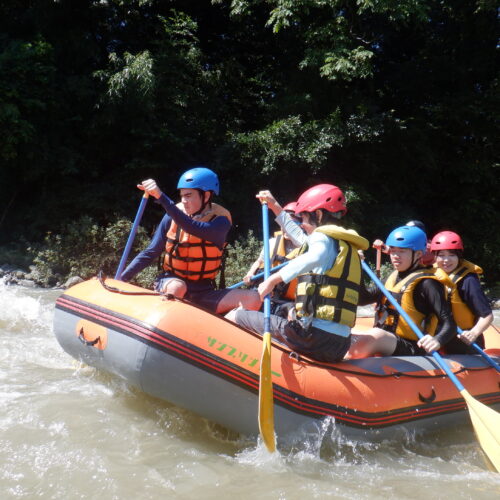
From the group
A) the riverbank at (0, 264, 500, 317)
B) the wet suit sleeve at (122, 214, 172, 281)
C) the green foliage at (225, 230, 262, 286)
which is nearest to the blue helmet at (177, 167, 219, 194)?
the wet suit sleeve at (122, 214, 172, 281)

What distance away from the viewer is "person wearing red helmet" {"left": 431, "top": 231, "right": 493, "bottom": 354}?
138 inches

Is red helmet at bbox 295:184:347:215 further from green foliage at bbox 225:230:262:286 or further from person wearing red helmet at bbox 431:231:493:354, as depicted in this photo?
green foliage at bbox 225:230:262:286

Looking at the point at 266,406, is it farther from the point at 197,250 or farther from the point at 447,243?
the point at 447,243

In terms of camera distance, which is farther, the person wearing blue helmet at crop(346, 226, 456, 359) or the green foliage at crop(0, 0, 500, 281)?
the green foliage at crop(0, 0, 500, 281)

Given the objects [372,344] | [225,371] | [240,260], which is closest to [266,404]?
[225,371]

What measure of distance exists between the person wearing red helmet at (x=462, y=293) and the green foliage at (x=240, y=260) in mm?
4497

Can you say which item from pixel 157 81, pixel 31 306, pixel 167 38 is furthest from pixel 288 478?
pixel 167 38

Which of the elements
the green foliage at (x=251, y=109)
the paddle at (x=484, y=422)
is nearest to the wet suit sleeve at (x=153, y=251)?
the paddle at (x=484, y=422)

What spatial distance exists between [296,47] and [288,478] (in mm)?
9275

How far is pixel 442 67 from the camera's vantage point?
35.8 ft

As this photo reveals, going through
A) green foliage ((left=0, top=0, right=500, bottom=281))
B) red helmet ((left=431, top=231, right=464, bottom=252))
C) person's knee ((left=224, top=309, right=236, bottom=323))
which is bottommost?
person's knee ((left=224, top=309, right=236, bottom=323))

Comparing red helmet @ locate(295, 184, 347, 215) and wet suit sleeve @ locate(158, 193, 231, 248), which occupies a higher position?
red helmet @ locate(295, 184, 347, 215)

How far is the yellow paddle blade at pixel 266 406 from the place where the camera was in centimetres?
245

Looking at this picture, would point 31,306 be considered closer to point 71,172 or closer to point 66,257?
point 66,257
